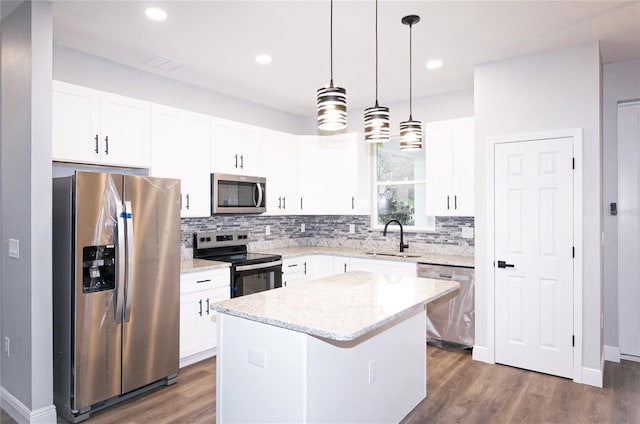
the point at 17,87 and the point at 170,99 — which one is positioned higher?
the point at 170,99

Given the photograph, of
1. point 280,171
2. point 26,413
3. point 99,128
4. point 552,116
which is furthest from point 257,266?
point 552,116

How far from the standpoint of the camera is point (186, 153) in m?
3.86

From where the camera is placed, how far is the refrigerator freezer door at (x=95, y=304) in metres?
2.63

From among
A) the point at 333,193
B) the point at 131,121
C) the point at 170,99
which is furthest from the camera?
the point at 333,193

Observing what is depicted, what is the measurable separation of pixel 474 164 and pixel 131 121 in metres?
3.23

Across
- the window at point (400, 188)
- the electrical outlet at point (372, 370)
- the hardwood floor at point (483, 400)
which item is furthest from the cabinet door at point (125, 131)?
the window at point (400, 188)

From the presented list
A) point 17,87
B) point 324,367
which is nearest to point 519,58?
point 324,367

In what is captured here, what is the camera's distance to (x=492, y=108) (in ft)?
12.2

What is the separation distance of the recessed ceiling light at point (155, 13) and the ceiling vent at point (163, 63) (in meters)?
0.72

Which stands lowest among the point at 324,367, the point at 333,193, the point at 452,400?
the point at 452,400

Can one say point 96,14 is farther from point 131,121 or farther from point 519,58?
point 519,58

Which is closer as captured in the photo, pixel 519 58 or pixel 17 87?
pixel 17 87

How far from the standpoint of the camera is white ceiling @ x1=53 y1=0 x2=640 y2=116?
266 centimetres

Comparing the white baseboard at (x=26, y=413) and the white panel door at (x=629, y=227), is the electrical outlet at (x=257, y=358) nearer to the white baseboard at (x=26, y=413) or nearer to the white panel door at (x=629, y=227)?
the white baseboard at (x=26, y=413)
